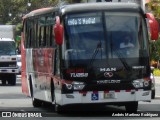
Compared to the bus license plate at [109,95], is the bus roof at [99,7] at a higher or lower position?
higher

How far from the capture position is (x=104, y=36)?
18781 millimetres

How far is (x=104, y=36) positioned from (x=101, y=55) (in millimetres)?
555

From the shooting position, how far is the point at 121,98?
18594mm

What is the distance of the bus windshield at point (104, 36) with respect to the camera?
61.1 ft

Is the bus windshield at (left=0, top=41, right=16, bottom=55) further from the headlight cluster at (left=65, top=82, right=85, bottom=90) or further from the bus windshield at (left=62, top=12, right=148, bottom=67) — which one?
the headlight cluster at (left=65, top=82, right=85, bottom=90)

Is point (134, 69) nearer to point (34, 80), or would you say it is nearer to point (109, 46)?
point (109, 46)

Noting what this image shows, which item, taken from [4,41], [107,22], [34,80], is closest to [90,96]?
[107,22]

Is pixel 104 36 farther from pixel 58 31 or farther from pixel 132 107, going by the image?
pixel 132 107

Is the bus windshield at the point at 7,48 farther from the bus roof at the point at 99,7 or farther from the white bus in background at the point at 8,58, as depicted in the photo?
the bus roof at the point at 99,7

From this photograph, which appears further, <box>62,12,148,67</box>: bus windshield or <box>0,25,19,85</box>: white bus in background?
<box>0,25,19,85</box>: white bus in background

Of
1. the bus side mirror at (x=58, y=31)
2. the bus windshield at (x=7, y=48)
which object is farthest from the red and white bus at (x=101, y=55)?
the bus windshield at (x=7, y=48)

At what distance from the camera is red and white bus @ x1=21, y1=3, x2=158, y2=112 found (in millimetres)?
18500

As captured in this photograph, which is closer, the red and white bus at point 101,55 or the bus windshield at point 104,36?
the red and white bus at point 101,55

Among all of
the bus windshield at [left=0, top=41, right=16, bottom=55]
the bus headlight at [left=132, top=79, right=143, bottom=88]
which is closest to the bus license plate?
the bus headlight at [left=132, top=79, right=143, bottom=88]
